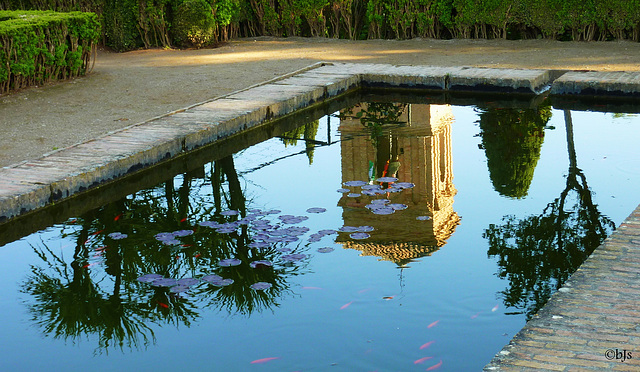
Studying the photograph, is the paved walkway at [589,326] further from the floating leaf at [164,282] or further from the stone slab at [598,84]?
the stone slab at [598,84]

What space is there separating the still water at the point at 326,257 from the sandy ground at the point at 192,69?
5.44 feet

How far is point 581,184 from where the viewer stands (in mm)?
6508

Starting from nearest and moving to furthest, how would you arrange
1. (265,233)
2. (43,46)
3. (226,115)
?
(265,233) < (226,115) < (43,46)

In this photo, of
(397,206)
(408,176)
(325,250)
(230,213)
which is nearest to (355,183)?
(408,176)

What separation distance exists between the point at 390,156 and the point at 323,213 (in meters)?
1.54

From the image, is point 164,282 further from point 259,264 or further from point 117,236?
point 117,236

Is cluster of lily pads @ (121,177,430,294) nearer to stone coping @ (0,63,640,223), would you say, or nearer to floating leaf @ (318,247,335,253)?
floating leaf @ (318,247,335,253)

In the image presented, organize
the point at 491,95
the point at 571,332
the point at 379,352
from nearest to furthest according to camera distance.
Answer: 1. the point at 571,332
2. the point at 379,352
3. the point at 491,95

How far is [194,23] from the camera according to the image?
44.0 feet

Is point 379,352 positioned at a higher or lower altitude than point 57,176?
lower

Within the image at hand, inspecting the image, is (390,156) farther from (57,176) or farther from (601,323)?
(601,323)

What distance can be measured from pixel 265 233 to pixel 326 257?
58 cm

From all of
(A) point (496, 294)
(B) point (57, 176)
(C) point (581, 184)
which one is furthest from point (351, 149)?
(A) point (496, 294)

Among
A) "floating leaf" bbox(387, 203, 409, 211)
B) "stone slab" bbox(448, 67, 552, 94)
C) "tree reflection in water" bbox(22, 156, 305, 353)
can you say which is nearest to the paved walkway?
"tree reflection in water" bbox(22, 156, 305, 353)
